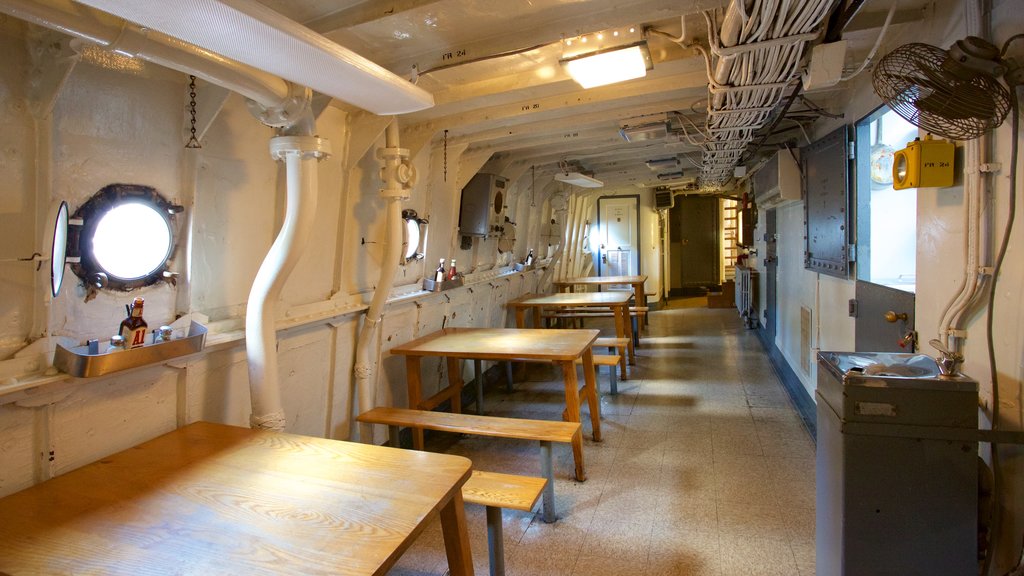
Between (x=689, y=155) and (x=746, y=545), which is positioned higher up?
(x=689, y=155)

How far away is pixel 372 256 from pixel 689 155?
4.48 m

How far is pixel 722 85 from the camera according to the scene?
2590 mm

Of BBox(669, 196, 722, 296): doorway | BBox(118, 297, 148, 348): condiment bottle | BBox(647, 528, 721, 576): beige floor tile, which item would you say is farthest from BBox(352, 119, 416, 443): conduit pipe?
BBox(669, 196, 722, 296): doorway

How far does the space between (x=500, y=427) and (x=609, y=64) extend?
201cm

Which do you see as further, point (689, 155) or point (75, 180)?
point (689, 155)

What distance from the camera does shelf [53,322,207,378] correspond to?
5.68 feet

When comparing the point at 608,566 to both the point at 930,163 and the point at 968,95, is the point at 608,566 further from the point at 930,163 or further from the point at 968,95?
the point at 968,95

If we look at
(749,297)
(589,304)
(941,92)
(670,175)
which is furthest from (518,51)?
(749,297)

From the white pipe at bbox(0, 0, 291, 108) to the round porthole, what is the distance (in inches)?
23.7

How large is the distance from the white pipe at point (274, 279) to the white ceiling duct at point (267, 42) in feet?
1.24

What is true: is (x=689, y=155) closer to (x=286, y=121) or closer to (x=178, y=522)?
(x=286, y=121)

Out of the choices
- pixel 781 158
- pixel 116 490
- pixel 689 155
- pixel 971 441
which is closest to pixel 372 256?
pixel 116 490

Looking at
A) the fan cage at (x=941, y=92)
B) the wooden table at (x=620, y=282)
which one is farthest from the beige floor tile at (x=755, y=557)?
the wooden table at (x=620, y=282)

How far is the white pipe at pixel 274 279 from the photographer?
2.32m
